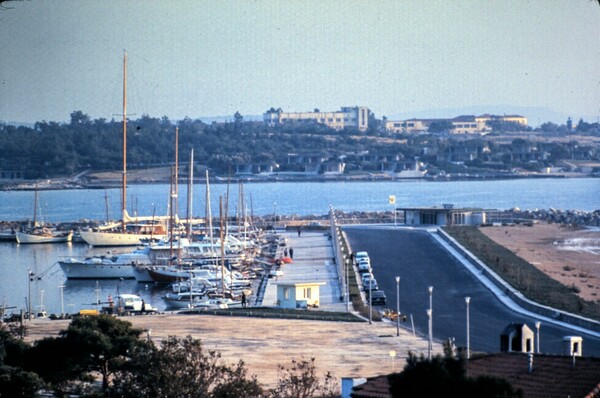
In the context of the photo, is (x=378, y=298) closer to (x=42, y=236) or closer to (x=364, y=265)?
(x=364, y=265)

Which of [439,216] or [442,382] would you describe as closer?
[442,382]

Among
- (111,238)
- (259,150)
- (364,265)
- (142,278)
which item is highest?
(259,150)

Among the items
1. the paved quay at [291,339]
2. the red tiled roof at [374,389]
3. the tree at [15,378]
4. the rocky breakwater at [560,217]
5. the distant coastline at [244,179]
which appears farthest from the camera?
the distant coastline at [244,179]

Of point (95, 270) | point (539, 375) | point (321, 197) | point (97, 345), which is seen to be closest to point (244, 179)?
point (321, 197)

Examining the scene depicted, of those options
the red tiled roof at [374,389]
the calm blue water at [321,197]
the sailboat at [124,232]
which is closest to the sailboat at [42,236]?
the sailboat at [124,232]

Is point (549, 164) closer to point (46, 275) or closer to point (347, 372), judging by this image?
point (46, 275)

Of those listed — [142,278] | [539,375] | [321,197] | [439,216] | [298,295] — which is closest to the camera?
[539,375]

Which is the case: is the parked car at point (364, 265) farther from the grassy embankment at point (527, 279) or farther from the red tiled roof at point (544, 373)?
the red tiled roof at point (544, 373)

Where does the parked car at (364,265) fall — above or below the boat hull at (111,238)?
above
